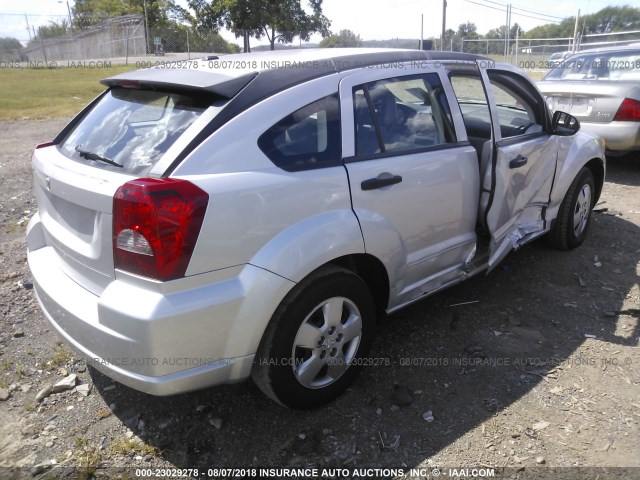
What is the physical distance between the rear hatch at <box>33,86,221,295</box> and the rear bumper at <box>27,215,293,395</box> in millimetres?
196

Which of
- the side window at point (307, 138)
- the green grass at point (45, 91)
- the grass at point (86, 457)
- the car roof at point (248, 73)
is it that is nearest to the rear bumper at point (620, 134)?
the car roof at point (248, 73)

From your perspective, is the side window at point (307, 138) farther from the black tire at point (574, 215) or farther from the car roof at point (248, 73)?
the black tire at point (574, 215)

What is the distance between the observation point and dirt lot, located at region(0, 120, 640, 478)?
2.48 m

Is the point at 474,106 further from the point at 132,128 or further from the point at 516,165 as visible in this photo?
the point at 132,128

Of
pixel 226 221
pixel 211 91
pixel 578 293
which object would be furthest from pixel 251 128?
pixel 578 293

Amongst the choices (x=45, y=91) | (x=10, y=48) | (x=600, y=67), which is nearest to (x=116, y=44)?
(x=10, y=48)

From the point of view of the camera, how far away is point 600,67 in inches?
305

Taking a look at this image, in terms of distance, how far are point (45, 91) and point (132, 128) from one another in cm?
1892

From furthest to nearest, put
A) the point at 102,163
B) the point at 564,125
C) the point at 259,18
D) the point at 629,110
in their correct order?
the point at 259,18
the point at 629,110
the point at 564,125
the point at 102,163

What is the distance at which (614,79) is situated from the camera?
7277 millimetres

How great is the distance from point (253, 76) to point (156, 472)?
6.36 feet

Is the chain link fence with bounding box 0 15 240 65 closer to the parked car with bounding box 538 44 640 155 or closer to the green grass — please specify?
the green grass

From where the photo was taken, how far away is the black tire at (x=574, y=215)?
4500mm

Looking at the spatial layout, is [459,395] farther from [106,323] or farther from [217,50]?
[217,50]
